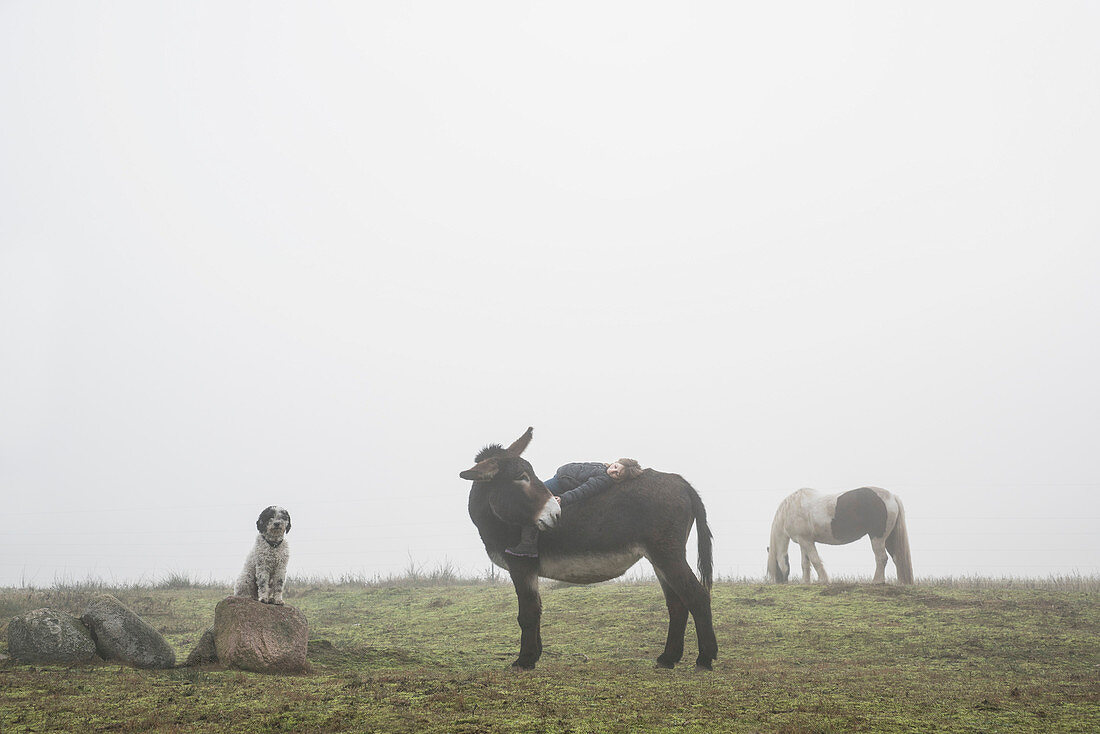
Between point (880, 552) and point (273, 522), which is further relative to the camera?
point (880, 552)

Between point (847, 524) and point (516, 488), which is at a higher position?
point (516, 488)

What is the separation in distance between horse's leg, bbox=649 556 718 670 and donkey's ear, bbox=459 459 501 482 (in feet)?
6.97

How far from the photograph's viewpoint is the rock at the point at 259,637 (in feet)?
27.8

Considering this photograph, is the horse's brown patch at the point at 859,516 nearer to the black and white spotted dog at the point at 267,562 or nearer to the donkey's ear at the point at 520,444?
the donkey's ear at the point at 520,444

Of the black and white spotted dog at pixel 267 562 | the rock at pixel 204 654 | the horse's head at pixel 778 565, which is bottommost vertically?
the horse's head at pixel 778 565

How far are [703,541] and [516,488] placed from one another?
98.5 inches

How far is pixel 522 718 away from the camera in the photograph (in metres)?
5.29

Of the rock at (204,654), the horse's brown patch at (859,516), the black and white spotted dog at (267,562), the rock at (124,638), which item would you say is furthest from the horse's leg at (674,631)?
the horse's brown patch at (859,516)

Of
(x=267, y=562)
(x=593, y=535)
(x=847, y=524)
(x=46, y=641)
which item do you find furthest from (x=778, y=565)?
(x=46, y=641)

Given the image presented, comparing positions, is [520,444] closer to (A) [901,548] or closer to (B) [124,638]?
(B) [124,638]

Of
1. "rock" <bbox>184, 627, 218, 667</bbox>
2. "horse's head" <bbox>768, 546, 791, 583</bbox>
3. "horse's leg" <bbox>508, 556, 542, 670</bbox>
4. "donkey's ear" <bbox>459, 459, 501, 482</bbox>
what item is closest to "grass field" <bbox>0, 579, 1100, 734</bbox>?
"horse's leg" <bbox>508, 556, 542, 670</bbox>

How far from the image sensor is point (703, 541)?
10000 millimetres

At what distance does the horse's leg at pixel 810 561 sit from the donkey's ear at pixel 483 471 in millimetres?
13129

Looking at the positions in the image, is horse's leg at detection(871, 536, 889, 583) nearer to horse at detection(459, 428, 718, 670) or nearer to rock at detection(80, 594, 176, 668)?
horse at detection(459, 428, 718, 670)
